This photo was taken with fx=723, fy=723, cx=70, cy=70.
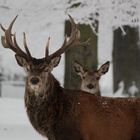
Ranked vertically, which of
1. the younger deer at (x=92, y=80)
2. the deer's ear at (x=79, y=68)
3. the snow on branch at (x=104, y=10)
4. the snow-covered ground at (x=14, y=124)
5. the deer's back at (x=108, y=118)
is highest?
the snow on branch at (x=104, y=10)

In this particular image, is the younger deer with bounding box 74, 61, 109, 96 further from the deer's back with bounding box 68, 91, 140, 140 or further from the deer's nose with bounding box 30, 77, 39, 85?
the deer's nose with bounding box 30, 77, 39, 85

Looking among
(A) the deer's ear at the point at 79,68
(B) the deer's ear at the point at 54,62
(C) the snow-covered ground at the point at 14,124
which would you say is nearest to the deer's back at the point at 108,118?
(B) the deer's ear at the point at 54,62

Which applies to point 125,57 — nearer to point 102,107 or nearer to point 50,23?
point 50,23

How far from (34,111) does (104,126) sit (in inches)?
37.0

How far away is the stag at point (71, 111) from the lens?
9.27m

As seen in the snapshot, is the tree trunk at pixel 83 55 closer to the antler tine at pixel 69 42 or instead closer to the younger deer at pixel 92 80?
the younger deer at pixel 92 80

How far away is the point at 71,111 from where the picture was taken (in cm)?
943

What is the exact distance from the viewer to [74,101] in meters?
9.55

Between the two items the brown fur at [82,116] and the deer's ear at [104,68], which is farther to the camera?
the deer's ear at [104,68]

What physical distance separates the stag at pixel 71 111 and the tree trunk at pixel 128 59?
13169mm

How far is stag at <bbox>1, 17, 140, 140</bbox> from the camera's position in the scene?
927cm

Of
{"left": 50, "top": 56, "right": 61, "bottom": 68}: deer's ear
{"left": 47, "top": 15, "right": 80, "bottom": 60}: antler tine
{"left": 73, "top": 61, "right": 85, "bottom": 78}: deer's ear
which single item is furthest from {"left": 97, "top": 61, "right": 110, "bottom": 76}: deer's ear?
{"left": 50, "top": 56, "right": 61, "bottom": 68}: deer's ear

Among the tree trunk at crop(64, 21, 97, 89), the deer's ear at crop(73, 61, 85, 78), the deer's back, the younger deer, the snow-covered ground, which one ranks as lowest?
the snow-covered ground

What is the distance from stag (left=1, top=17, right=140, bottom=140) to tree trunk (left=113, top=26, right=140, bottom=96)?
13.2m
